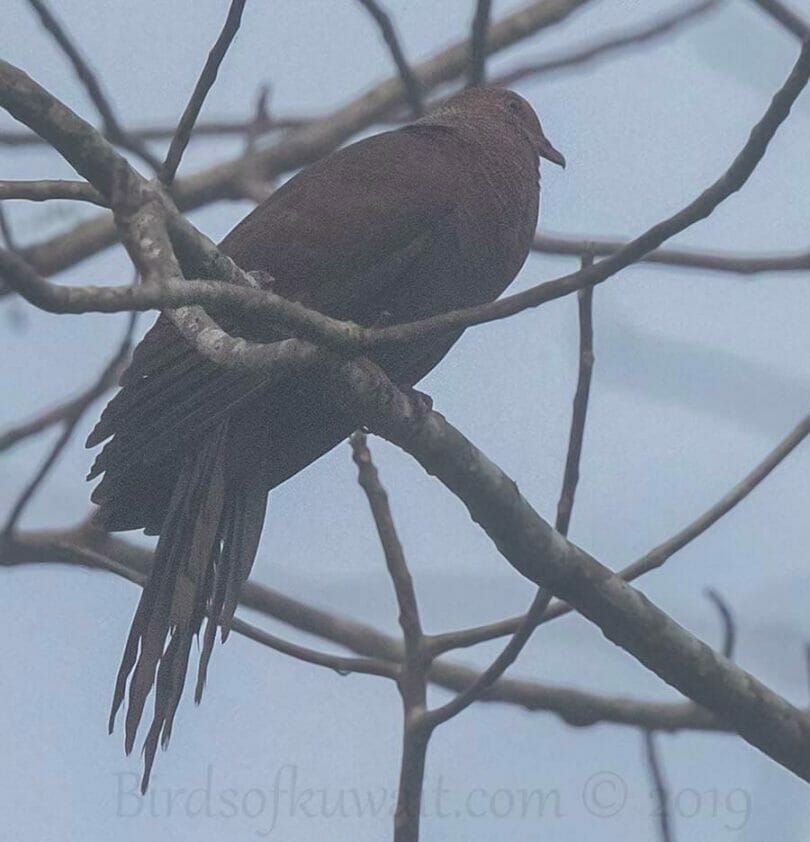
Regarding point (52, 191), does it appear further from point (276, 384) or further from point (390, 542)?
point (390, 542)

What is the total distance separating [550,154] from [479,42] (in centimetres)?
116

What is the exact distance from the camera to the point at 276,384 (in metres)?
3.60

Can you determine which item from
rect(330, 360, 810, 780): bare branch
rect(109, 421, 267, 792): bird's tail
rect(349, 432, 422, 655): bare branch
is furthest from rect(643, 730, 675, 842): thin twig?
rect(109, 421, 267, 792): bird's tail

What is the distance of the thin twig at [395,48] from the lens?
12.2ft

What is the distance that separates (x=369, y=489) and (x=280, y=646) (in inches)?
17.8

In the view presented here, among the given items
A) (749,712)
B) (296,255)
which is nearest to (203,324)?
(296,255)

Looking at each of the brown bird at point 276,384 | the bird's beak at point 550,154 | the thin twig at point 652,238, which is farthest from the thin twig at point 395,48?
the thin twig at point 652,238

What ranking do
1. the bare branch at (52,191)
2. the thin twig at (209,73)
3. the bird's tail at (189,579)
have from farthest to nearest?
1. the bird's tail at (189,579)
2. the thin twig at (209,73)
3. the bare branch at (52,191)

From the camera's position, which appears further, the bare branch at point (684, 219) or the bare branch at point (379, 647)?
the bare branch at point (379, 647)

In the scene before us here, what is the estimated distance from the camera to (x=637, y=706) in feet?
13.1

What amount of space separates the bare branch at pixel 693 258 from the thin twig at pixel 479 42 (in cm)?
54

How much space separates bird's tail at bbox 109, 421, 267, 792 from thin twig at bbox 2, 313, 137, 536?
337mm

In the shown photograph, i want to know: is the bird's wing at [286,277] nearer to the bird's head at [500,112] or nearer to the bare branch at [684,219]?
the bird's head at [500,112]

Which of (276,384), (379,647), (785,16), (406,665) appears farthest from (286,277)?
(785,16)
